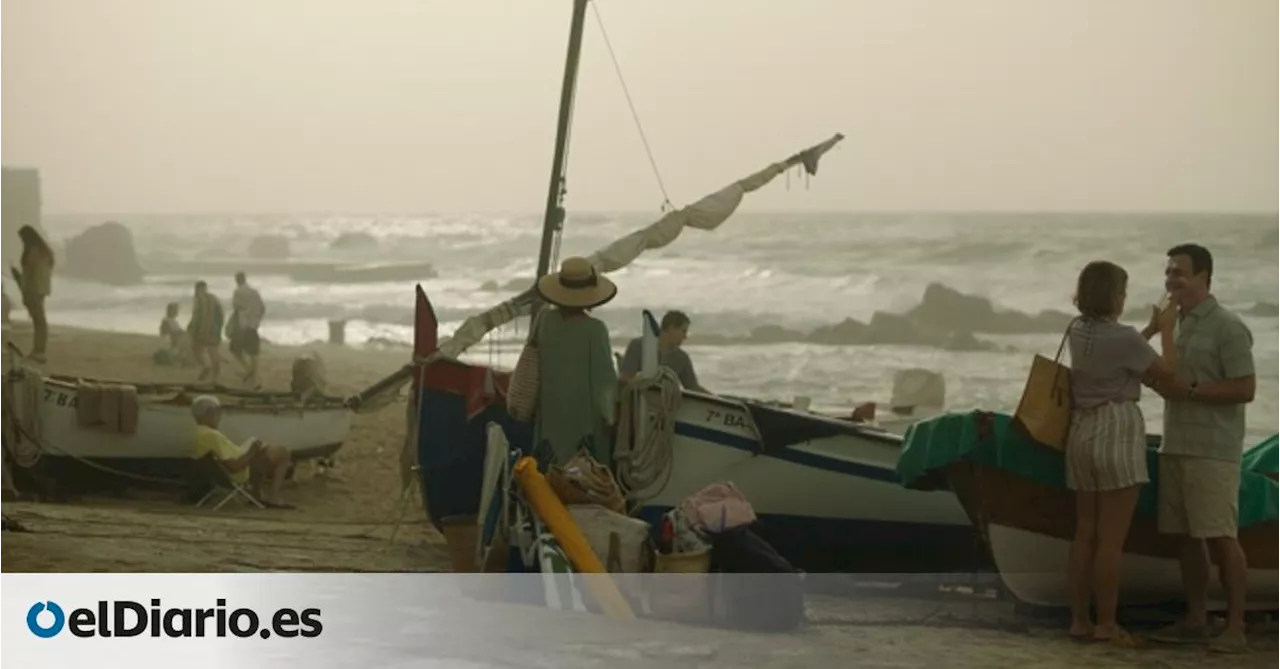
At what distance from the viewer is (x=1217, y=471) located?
5867 mm

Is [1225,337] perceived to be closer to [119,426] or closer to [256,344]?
[119,426]

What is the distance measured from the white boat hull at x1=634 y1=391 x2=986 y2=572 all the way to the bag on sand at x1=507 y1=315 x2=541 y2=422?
99 centimetres

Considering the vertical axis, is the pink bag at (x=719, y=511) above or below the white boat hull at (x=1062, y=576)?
above

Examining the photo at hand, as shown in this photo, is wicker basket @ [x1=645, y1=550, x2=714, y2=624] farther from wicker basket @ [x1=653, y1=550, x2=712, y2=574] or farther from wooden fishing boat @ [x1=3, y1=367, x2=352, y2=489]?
wooden fishing boat @ [x1=3, y1=367, x2=352, y2=489]

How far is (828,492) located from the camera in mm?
7922

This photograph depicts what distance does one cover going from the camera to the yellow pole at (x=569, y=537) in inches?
239

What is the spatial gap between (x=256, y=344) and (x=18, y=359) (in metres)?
7.89

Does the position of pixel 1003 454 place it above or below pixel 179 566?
above

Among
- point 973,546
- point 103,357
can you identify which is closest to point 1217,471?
point 973,546

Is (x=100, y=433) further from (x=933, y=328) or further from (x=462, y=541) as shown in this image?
(x=933, y=328)

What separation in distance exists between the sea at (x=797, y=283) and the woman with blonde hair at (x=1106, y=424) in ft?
37.6

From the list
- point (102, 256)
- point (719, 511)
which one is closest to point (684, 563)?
point (719, 511)

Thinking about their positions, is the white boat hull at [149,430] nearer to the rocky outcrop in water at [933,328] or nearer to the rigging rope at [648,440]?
the rigging rope at [648,440]

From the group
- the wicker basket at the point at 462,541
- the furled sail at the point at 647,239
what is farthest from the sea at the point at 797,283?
the wicker basket at the point at 462,541
